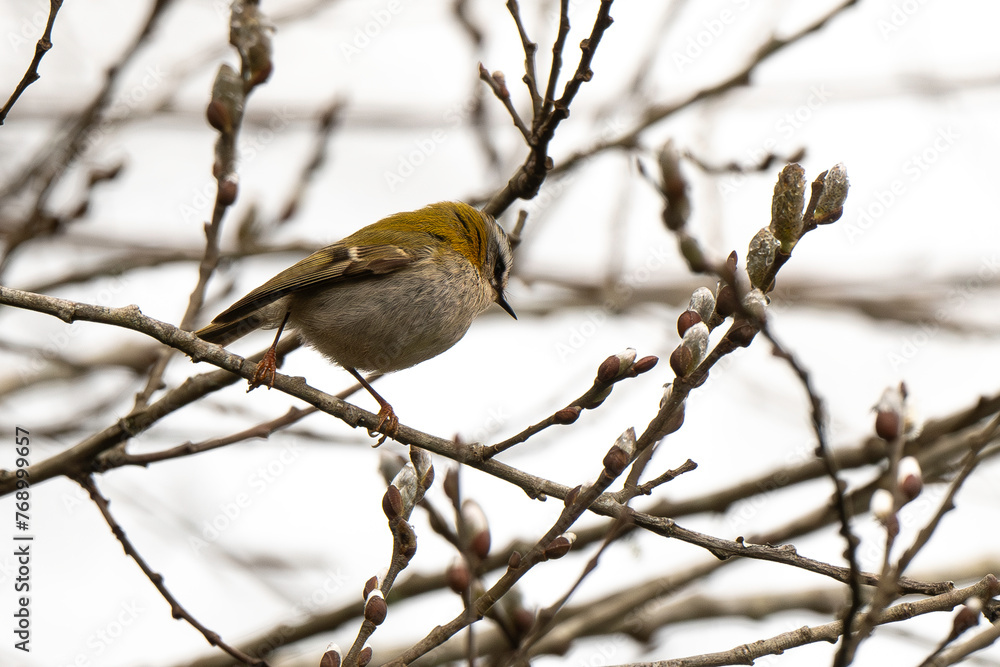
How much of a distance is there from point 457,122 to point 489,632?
264 centimetres

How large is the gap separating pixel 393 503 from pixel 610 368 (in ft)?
1.63

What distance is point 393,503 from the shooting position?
1.65 meters

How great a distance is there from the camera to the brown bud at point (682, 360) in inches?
62.1

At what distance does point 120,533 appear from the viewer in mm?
2404

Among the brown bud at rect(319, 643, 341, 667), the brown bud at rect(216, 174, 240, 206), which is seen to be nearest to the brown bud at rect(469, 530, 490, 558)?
the brown bud at rect(319, 643, 341, 667)

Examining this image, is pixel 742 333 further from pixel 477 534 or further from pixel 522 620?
pixel 522 620

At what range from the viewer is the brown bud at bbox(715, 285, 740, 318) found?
1.38 meters

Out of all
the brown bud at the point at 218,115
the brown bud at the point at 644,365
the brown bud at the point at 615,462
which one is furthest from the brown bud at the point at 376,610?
the brown bud at the point at 218,115

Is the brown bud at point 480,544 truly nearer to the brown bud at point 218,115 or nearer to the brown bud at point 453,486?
the brown bud at point 453,486

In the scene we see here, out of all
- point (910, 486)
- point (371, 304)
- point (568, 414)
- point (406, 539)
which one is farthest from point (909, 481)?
point (371, 304)

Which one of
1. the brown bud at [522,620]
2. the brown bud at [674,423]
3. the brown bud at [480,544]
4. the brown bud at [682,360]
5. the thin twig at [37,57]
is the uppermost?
the thin twig at [37,57]

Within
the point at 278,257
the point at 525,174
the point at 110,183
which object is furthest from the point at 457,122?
the point at 525,174

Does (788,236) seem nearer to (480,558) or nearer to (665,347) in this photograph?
(480,558)

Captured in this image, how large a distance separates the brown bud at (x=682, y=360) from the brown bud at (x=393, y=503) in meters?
0.53
